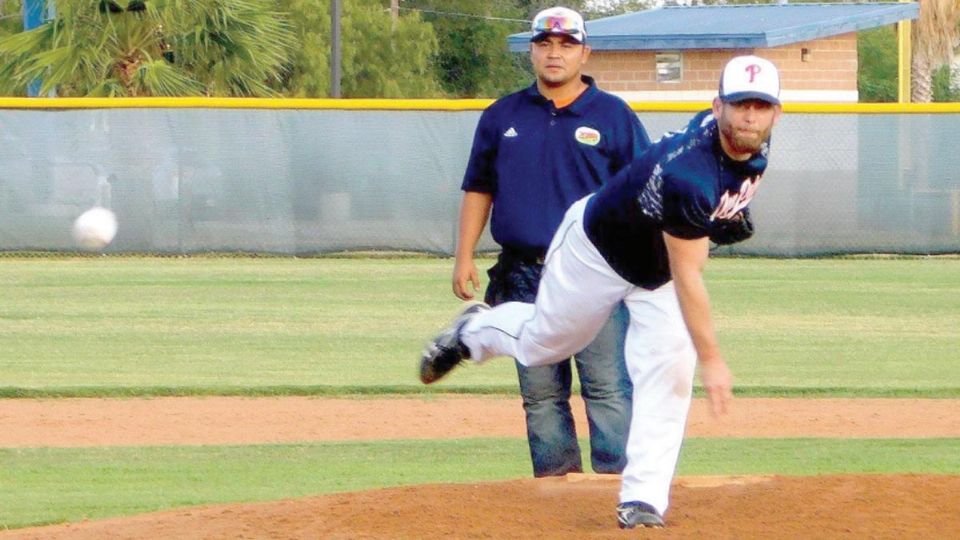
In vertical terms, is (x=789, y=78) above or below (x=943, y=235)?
above

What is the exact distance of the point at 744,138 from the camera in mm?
4711

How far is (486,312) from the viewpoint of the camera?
5.99 m

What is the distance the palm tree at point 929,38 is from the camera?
110 ft

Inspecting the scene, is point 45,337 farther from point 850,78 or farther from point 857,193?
point 850,78

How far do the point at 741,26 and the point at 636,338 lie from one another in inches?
1005

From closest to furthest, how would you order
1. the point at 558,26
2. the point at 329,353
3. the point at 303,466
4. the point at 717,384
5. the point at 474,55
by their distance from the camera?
the point at 717,384 < the point at 558,26 < the point at 303,466 < the point at 329,353 < the point at 474,55

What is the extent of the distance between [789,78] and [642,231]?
25.4 m

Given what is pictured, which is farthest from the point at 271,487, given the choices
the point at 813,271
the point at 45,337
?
the point at 813,271

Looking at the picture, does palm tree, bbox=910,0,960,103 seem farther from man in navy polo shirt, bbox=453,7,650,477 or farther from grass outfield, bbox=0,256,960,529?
man in navy polo shirt, bbox=453,7,650,477

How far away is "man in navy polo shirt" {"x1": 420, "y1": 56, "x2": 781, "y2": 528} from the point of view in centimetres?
474

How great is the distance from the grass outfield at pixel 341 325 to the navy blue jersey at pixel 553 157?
173 inches

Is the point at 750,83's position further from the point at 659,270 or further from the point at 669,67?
the point at 669,67

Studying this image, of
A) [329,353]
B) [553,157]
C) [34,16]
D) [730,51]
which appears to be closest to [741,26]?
[730,51]

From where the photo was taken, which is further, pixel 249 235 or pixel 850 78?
pixel 850 78
